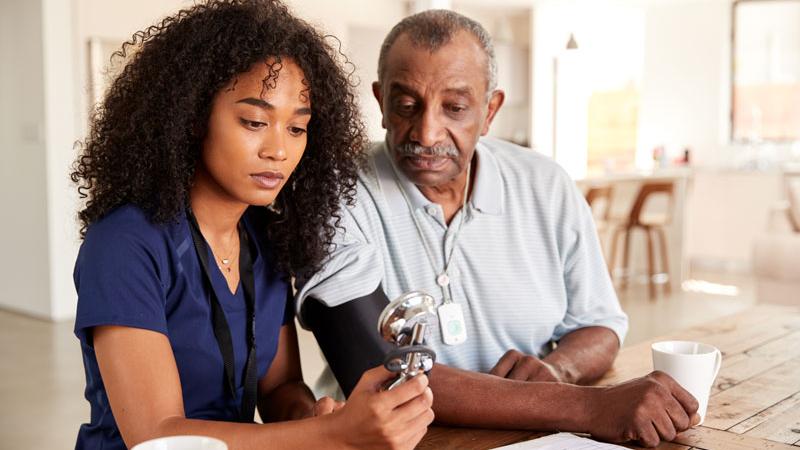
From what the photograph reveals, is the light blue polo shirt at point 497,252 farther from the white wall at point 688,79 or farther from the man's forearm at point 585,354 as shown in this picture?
the white wall at point 688,79

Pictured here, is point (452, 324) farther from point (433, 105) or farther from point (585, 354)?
point (433, 105)

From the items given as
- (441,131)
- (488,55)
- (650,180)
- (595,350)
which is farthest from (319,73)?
(650,180)

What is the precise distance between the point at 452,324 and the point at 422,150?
0.32 metres

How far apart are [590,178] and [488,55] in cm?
449

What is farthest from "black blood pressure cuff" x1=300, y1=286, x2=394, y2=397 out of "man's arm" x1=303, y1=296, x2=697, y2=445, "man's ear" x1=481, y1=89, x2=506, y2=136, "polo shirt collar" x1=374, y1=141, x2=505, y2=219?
"man's ear" x1=481, y1=89, x2=506, y2=136

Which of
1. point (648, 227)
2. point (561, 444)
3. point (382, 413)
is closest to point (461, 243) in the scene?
point (561, 444)

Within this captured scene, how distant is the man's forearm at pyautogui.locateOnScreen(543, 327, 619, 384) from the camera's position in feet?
5.04

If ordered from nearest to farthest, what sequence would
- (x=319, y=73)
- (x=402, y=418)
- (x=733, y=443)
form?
(x=402, y=418)
(x=733, y=443)
(x=319, y=73)

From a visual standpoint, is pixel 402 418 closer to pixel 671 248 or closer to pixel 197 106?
pixel 197 106

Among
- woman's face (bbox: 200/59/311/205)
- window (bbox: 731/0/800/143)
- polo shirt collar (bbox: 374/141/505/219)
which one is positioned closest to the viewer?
woman's face (bbox: 200/59/311/205)

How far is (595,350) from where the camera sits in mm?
1607

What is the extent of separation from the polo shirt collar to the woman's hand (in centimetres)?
70

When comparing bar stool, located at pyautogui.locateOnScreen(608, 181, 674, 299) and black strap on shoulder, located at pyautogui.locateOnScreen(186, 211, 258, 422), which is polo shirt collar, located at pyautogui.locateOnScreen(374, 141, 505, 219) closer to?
black strap on shoulder, located at pyautogui.locateOnScreen(186, 211, 258, 422)

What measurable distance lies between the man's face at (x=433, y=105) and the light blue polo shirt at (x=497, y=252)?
7cm
